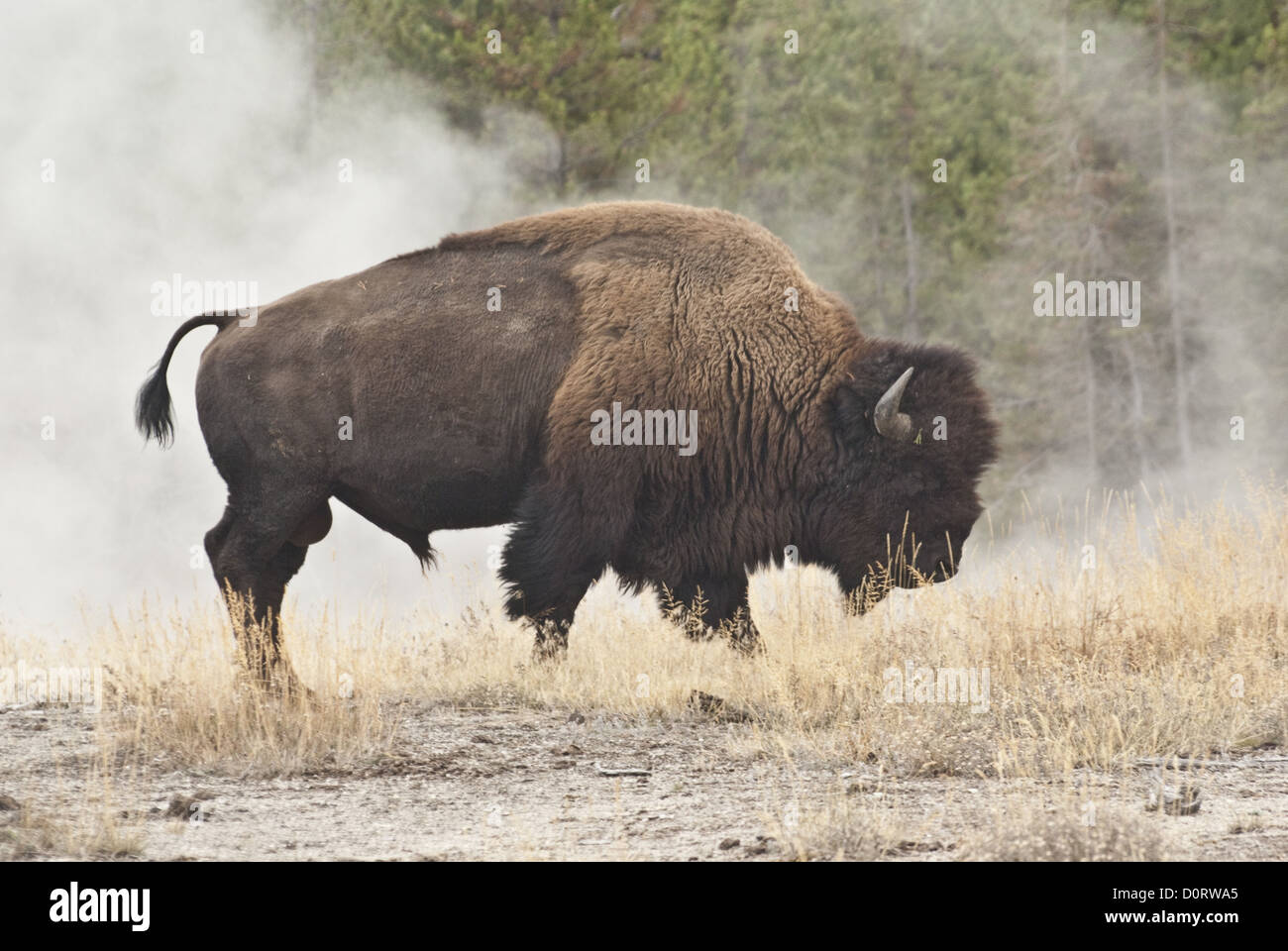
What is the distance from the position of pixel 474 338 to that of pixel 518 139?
482 inches

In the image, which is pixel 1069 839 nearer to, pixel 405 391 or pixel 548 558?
pixel 548 558

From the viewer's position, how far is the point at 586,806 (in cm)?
414

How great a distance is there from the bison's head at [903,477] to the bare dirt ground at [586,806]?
1374 mm

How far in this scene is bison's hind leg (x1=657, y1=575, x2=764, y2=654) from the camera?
6156 millimetres

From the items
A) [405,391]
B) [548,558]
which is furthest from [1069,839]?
[405,391]

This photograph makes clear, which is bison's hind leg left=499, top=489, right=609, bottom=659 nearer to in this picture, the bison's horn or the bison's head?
the bison's head

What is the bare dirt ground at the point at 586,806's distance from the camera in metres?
3.53

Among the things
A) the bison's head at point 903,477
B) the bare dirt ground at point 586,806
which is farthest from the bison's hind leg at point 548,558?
the bison's head at point 903,477

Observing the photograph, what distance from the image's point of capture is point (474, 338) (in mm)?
5980

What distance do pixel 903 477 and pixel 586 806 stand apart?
256 cm

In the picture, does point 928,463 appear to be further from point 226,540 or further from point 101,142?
point 101,142

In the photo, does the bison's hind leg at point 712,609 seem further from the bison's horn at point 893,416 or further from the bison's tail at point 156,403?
the bison's tail at point 156,403

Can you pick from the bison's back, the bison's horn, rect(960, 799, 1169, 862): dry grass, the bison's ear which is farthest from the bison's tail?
rect(960, 799, 1169, 862): dry grass

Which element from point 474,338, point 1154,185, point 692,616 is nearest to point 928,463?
point 692,616
